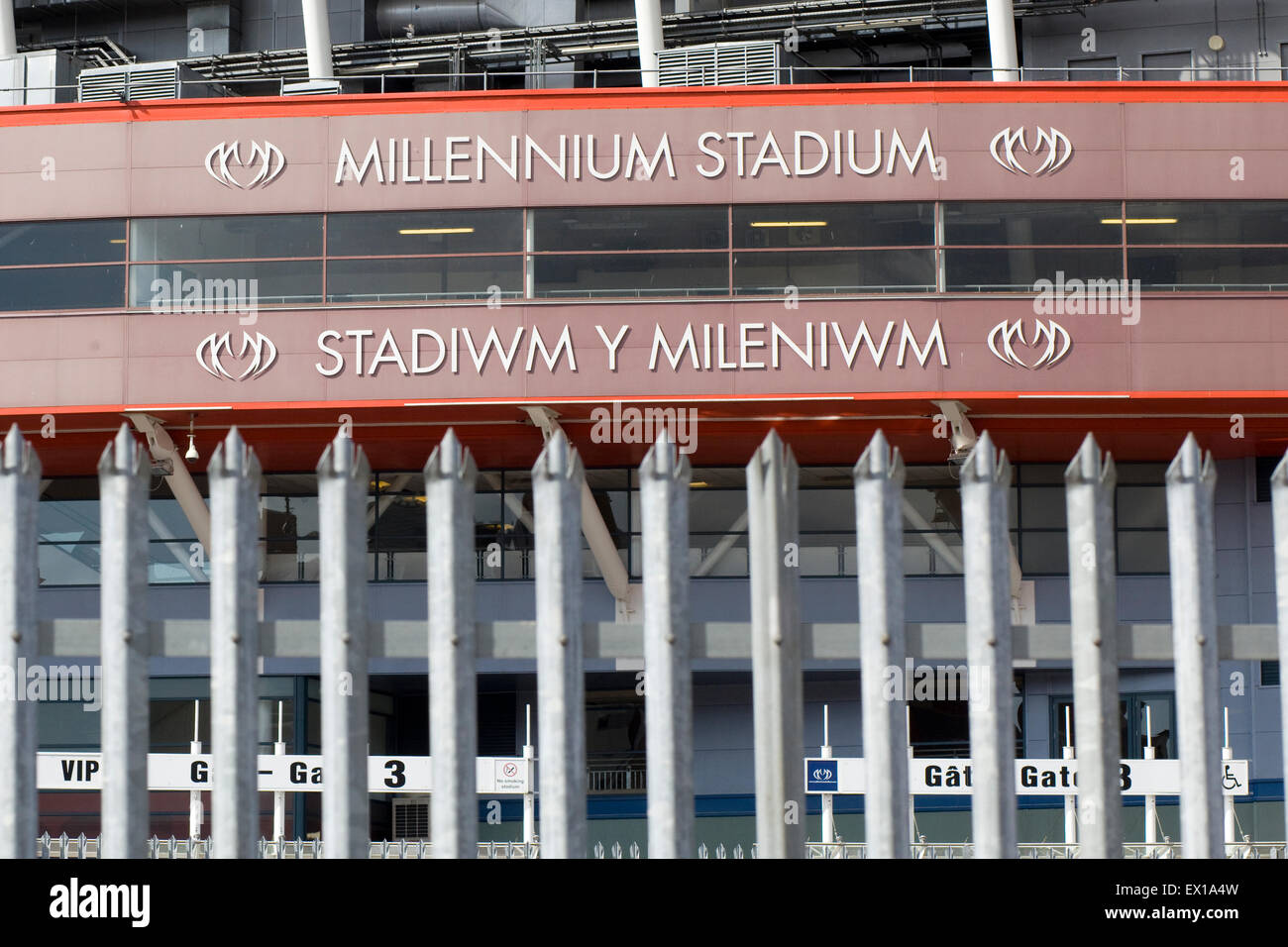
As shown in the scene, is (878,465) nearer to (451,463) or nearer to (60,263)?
(451,463)

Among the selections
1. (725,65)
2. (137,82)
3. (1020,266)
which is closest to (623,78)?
(725,65)

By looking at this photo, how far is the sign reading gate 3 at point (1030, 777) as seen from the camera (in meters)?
20.7

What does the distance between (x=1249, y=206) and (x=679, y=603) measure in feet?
82.9

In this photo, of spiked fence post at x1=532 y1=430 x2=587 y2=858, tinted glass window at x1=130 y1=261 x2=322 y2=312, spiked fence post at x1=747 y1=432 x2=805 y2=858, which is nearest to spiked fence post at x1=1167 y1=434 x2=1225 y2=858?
spiked fence post at x1=747 y1=432 x2=805 y2=858

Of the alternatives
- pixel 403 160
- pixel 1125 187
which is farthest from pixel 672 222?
pixel 1125 187

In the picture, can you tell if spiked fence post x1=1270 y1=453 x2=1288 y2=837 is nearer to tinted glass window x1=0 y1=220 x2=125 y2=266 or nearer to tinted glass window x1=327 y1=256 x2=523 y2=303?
tinted glass window x1=327 y1=256 x2=523 y2=303

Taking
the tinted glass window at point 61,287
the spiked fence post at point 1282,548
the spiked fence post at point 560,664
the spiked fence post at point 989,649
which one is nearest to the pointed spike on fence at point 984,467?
the spiked fence post at point 989,649

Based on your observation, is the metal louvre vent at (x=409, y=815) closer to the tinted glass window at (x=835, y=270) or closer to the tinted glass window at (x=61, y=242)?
the tinted glass window at (x=61, y=242)

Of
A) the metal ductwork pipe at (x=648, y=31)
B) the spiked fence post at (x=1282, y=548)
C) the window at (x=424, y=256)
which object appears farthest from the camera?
the metal ductwork pipe at (x=648, y=31)

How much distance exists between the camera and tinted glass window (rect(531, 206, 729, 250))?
29.4 meters

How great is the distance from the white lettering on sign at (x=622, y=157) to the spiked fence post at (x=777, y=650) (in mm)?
23204

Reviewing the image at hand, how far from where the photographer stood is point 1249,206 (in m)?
29.1

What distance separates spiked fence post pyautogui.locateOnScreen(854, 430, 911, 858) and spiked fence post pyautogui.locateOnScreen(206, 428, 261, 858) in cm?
261
